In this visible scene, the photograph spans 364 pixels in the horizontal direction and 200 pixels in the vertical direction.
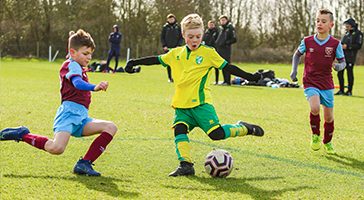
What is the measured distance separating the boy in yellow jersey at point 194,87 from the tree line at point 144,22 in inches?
1337

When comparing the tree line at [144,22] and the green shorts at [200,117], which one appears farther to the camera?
the tree line at [144,22]

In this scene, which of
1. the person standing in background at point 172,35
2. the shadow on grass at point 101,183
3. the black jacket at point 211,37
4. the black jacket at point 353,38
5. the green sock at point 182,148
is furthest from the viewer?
the black jacket at point 211,37

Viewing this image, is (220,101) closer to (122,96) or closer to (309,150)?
(122,96)

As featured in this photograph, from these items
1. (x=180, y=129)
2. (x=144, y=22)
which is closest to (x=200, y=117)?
(x=180, y=129)

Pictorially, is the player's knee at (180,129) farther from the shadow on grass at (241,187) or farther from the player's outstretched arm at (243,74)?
the player's outstretched arm at (243,74)

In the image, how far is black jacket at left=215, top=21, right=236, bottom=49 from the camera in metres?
13.1

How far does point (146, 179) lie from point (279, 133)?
290cm

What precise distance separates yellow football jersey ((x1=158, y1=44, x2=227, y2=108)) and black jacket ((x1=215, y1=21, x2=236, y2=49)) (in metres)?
9.25

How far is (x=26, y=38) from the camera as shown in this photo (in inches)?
1446

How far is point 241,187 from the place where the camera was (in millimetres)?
3365

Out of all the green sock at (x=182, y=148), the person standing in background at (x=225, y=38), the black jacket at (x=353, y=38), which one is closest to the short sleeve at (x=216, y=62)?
the green sock at (x=182, y=148)

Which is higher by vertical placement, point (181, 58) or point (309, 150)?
point (181, 58)

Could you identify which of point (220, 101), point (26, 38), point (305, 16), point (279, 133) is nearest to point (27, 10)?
point (26, 38)

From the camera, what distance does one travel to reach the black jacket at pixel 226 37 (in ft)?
43.1
